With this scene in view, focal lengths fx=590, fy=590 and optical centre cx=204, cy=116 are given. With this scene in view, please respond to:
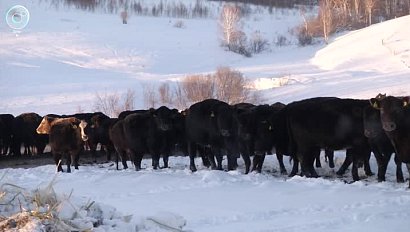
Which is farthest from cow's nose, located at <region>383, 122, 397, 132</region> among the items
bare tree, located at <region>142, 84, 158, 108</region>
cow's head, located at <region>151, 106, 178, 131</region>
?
bare tree, located at <region>142, 84, 158, 108</region>

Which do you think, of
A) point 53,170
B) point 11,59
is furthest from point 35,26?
point 53,170

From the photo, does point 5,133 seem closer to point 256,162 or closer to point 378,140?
point 256,162

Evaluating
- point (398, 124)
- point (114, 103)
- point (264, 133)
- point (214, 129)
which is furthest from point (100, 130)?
point (114, 103)

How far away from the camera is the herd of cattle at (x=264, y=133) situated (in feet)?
43.3

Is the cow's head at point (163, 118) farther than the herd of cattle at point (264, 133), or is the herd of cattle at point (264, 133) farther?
the cow's head at point (163, 118)

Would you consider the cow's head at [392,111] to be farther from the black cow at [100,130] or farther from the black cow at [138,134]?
the black cow at [100,130]

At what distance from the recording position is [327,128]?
13.9m

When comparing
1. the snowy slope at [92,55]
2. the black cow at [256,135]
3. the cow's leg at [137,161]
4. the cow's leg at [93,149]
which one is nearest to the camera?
the black cow at [256,135]

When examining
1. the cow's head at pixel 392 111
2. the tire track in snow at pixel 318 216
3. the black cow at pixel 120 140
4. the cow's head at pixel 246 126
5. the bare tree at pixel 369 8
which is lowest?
the tire track in snow at pixel 318 216

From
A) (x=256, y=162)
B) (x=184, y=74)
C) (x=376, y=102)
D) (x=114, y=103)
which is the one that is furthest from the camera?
(x=184, y=74)

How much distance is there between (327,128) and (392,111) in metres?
1.87

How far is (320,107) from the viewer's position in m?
14.1

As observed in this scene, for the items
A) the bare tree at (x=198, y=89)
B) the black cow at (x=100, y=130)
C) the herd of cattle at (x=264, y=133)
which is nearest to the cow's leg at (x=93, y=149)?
the black cow at (x=100, y=130)

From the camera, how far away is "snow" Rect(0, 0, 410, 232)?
896 cm
